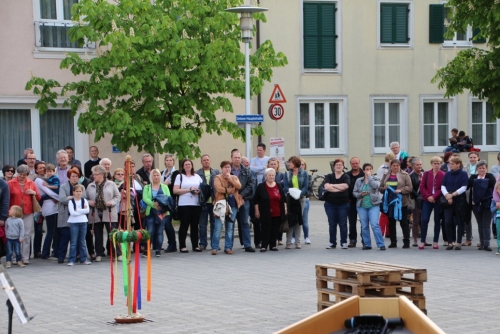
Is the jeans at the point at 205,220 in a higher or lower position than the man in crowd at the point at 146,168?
lower

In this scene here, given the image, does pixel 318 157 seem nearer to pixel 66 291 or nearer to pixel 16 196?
pixel 16 196

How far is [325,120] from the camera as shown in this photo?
106 ft

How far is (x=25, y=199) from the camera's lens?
56.2ft

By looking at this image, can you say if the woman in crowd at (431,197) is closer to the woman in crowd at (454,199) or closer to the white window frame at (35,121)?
the woman in crowd at (454,199)

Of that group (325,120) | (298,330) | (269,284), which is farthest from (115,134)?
(298,330)

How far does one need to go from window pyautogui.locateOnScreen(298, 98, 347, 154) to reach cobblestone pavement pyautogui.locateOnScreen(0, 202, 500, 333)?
518 inches

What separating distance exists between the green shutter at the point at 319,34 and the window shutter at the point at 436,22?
3376 millimetres

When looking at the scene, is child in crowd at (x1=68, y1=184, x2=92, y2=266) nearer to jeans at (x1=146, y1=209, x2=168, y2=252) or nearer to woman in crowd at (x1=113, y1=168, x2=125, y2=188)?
woman in crowd at (x1=113, y1=168, x2=125, y2=188)

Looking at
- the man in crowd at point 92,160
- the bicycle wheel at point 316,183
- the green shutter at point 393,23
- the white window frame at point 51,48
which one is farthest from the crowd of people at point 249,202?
the green shutter at point 393,23

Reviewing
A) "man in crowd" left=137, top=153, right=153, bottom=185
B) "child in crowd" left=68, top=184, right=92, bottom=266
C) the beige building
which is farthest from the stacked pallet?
the beige building

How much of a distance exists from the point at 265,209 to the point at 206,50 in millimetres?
5219

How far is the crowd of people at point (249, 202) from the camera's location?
17625 mm

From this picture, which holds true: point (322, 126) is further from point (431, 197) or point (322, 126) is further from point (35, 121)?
point (431, 197)

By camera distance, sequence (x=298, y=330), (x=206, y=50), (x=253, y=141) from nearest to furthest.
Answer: (x=298, y=330)
(x=206, y=50)
(x=253, y=141)
